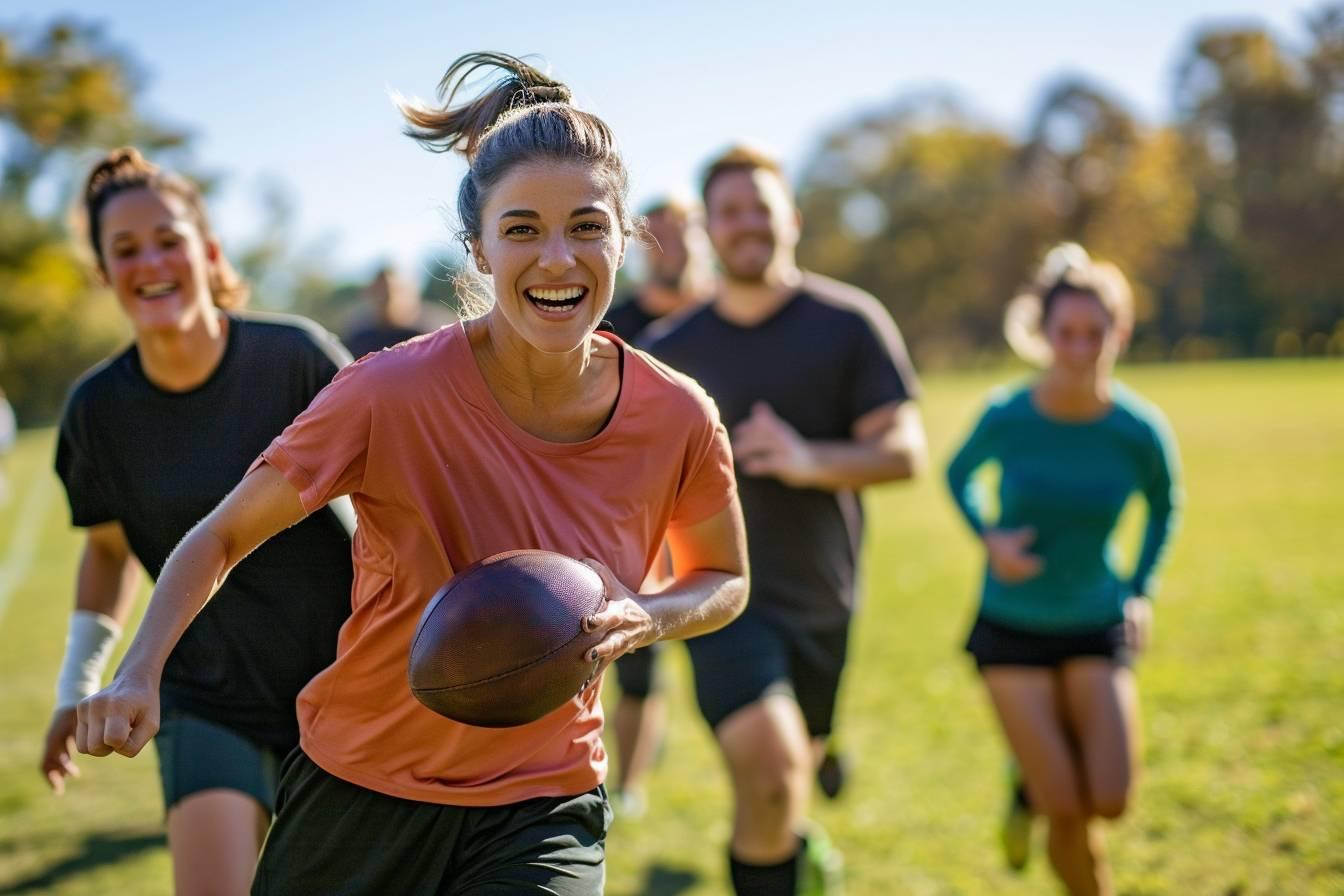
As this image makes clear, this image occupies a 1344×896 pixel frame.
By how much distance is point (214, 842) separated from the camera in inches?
135

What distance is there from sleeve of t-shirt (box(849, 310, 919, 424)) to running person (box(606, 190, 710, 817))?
5.67 ft

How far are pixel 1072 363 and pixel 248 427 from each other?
3313 mm

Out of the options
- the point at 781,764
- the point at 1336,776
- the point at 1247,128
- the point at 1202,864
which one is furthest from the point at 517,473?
Result: the point at 1247,128

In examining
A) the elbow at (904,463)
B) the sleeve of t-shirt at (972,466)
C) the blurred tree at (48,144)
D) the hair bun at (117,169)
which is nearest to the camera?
the hair bun at (117,169)

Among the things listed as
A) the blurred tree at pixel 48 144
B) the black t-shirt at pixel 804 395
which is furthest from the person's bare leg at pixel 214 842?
the blurred tree at pixel 48 144

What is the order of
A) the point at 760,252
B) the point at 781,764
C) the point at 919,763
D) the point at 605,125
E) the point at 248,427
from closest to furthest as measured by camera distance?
the point at 605,125
the point at 248,427
the point at 781,764
the point at 760,252
the point at 919,763

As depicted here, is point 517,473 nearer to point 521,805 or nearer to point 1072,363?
point 521,805

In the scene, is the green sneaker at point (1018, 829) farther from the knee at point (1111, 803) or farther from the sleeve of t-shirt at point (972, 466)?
the sleeve of t-shirt at point (972, 466)

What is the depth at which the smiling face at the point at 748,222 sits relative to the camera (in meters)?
5.20

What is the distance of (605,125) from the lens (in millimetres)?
2855

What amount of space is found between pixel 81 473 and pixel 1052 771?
3.46 m

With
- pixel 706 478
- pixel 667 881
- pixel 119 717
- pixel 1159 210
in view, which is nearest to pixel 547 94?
pixel 706 478

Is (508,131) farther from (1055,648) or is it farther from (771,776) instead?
(1055,648)

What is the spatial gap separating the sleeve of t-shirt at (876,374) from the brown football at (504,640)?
2757 mm
